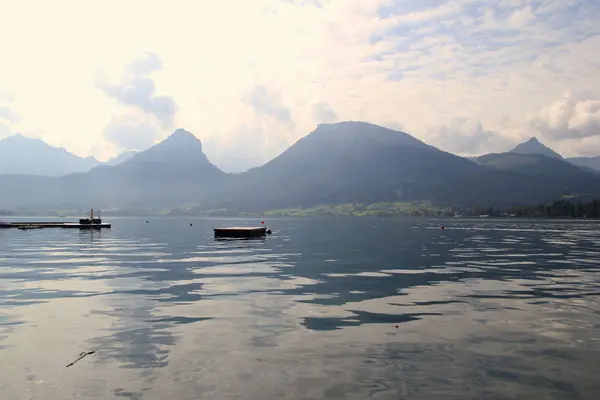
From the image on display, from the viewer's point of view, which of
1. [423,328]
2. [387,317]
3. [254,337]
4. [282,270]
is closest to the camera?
[254,337]

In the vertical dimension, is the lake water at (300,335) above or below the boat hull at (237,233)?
below

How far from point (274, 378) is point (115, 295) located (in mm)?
24189

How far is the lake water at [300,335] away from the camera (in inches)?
768

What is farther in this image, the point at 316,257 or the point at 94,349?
the point at 316,257

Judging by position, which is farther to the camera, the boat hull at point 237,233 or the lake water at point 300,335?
the boat hull at point 237,233

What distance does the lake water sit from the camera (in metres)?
19.5

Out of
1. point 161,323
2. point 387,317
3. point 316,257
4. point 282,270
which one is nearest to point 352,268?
point 282,270

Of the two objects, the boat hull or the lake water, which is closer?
the lake water

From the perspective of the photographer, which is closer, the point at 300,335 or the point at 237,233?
the point at 300,335

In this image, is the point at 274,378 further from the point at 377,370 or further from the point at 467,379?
the point at 467,379

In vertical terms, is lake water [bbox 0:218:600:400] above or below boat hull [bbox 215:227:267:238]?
below

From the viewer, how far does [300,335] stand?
90.1 ft

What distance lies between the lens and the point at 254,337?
1066 inches

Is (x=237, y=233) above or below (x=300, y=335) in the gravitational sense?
above
